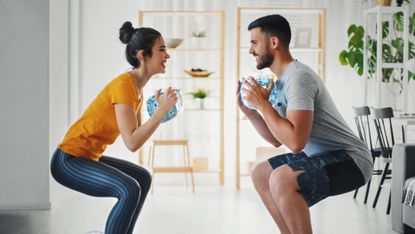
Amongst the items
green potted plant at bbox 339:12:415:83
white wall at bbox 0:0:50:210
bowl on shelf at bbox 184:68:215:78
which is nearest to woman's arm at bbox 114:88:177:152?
white wall at bbox 0:0:50:210

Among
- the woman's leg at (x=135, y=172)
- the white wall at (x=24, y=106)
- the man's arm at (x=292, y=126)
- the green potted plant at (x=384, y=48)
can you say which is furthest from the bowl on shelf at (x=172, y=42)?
the man's arm at (x=292, y=126)

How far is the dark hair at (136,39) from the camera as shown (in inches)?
111

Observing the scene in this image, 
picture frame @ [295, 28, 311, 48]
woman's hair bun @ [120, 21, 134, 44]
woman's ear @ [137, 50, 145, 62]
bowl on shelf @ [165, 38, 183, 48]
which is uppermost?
picture frame @ [295, 28, 311, 48]

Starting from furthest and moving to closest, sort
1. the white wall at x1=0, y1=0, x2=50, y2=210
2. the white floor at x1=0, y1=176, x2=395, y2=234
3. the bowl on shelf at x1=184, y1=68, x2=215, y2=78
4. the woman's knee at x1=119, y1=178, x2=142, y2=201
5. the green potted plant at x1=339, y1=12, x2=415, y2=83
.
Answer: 1. the green potted plant at x1=339, y1=12, x2=415, y2=83
2. the bowl on shelf at x1=184, y1=68, x2=215, y2=78
3. the white wall at x1=0, y1=0, x2=50, y2=210
4. the white floor at x1=0, y1=176, x2=395, y2=234
5. the woman's knee at x1=119, y1=178, x2=142, y2=201

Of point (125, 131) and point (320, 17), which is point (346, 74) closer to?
point (320, 17)

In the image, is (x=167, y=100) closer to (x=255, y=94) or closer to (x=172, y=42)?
(x=255, y=94)

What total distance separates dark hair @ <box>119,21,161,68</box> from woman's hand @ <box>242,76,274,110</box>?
1.70 feet

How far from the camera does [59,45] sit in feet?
16.5

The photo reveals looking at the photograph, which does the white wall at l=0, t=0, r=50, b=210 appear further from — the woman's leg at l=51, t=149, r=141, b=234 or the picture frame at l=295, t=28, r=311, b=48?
the picture frame at l=295, t=28, r=311, b=48

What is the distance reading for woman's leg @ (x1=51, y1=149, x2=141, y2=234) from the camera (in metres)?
2.54

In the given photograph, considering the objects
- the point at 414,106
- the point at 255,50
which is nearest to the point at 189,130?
the point at 414,106

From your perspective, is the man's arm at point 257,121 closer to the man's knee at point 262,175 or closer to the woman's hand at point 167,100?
the man's knee at point 262,175

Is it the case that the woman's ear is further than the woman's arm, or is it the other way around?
the woman's ear

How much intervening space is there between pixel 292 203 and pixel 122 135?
2.45 ft
